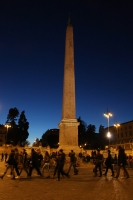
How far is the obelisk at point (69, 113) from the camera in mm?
28953

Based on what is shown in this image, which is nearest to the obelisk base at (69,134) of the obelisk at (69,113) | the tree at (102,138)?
the obelisk at (69,113)

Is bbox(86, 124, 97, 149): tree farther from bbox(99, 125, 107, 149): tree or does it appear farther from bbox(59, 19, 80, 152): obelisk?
bbox(59, 19, 80, 152): obelisk

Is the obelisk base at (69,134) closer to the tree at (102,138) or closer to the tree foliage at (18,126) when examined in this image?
the tree foliage at (18,126)

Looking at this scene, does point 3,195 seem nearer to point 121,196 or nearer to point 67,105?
point 121,196

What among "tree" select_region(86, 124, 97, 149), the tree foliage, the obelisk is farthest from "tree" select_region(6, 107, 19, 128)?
the obelisk

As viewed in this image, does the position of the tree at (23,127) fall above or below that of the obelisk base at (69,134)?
above

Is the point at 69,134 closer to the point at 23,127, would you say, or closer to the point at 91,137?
the point at 23,127

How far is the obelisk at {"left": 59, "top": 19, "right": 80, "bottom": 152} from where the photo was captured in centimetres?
2895

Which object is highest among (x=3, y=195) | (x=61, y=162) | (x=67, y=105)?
(x=67, y=105)

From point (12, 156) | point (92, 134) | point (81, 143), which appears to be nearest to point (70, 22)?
point (12, 156)

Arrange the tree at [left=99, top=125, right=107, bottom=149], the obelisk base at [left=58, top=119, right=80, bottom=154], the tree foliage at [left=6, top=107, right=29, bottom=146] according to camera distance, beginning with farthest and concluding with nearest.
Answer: the tree at [left=99, top=125, right=107, bottom=149] → the tree foliage at [left=6, top=107, right=29, bottom=146] → the obelisk base at [left=58, top=119, right=80, bottom=154]

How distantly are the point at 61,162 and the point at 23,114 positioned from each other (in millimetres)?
67741

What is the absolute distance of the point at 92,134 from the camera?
9238 centimetres

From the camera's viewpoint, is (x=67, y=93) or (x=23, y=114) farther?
(x=23, y=114)
